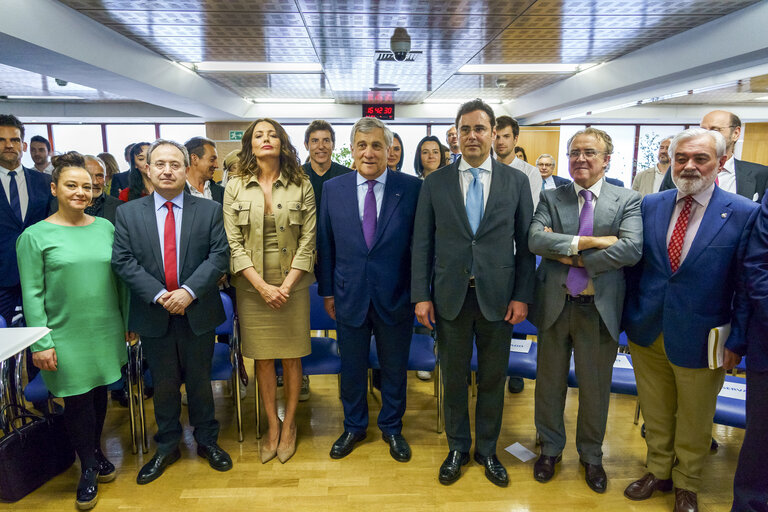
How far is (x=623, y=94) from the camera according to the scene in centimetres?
659

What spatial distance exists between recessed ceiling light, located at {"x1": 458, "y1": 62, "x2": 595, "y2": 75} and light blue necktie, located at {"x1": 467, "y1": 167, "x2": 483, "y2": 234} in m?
4.74

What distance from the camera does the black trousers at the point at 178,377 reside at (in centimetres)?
245

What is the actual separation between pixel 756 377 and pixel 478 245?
1293mm

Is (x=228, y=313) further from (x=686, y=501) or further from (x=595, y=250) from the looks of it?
(x=686, y=501)


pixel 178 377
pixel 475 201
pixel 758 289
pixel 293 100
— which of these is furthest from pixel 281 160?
pixel 293 100

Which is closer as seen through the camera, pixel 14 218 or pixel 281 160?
pixel 281 160

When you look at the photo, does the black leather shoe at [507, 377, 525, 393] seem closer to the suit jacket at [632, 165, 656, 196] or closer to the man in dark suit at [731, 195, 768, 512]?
the man in dark suit at [731, 195, 768, 512]

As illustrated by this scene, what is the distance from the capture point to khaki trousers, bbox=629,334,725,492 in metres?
2.12

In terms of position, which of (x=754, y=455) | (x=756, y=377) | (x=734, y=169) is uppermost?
(x=734, y=169)

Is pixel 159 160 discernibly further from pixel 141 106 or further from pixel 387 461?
pixel 141 106

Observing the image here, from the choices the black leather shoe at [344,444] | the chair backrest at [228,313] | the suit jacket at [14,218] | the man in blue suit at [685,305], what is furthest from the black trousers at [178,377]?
the man in blue suit at [685,305]

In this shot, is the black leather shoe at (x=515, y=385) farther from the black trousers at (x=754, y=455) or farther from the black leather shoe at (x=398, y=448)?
the black trousers at (x=754, y=455)

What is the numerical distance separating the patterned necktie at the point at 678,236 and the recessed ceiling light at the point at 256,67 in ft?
17.7

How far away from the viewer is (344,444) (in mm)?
2699
